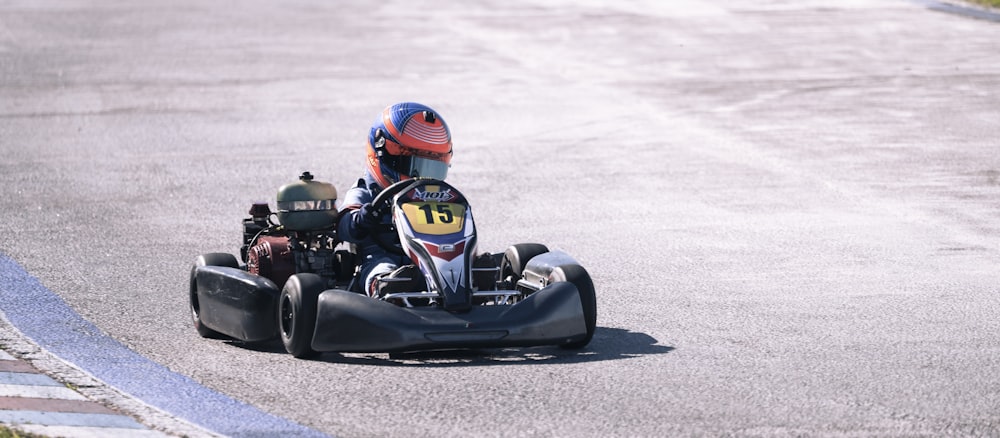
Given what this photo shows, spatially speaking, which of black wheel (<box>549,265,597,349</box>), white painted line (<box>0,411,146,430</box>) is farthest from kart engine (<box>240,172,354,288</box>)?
white painted line (<box>0,411,146,430</box>)

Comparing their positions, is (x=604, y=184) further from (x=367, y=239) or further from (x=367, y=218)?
(x=367, y=218)

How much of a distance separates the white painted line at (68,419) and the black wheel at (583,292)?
199 cm

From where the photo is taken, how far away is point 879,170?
1171cm

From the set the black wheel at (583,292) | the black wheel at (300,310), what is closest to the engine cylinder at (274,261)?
the black wheel at (300,310)

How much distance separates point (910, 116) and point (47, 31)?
1285 cm

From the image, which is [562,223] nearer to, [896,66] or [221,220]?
[221,220]

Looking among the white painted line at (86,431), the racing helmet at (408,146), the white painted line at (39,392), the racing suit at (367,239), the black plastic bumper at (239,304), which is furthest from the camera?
the racing helmet at (408,146)

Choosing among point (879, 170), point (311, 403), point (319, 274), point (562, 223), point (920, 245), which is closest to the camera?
point (311, 403)

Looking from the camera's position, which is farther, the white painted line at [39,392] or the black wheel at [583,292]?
the black wheel at [583,292]

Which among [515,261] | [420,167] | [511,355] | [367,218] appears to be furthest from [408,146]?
[511,355]

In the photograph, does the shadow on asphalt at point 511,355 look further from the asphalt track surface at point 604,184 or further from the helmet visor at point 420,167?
the helmet visor at point 420,167

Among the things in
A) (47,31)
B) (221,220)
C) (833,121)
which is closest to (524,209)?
(221,220)

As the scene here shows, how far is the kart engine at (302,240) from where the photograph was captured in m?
6.89

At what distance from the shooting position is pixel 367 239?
A: 691 cm
